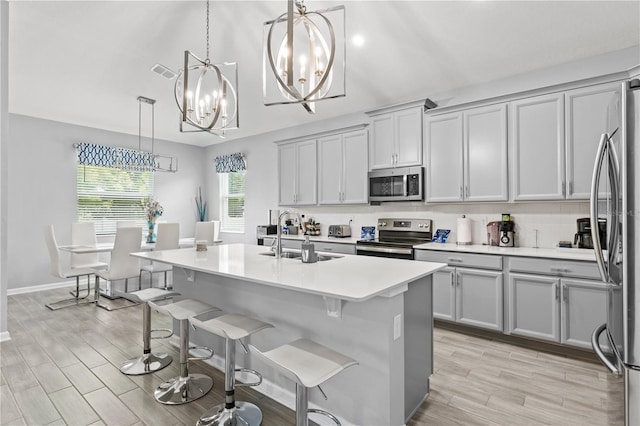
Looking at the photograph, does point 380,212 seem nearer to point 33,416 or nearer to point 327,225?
point 327,225

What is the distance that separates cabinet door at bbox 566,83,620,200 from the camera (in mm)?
2977

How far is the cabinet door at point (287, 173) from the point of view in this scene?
552 cm

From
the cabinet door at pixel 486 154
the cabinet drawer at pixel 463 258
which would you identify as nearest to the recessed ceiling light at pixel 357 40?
the cabinet door at pixel 486 154

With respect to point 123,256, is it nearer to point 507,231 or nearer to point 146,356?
point 146,356

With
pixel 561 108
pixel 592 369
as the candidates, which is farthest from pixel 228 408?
pixel 561 108

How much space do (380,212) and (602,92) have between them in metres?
2.70

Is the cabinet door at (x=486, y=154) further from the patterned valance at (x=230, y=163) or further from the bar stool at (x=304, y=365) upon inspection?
the patterned valance at (x=230, y=163)

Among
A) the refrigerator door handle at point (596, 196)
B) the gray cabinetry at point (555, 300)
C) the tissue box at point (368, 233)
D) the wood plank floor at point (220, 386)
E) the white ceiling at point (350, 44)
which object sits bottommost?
the wood plank floor at point (220, 386)

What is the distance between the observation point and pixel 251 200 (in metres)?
6.55

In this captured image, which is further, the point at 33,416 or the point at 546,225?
the point at 546,225

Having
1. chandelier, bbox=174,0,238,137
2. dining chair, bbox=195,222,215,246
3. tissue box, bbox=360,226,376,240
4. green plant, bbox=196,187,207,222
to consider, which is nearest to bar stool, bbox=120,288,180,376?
chandelier, bbox=174,0,238,137

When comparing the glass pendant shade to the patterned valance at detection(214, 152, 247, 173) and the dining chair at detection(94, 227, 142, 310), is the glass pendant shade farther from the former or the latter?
the patterned valance at detection(214, 152, 247, 173)

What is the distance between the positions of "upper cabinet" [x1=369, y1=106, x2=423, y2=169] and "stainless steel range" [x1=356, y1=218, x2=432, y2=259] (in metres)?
0.81

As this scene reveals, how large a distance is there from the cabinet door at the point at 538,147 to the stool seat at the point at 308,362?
9.03 feet
